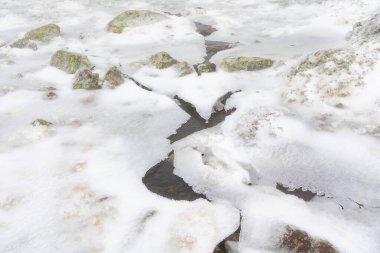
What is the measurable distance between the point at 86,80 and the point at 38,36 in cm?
261

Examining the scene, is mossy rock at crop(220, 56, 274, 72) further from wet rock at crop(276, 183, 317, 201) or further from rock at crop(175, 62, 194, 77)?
wet rock at crop(276, 183, 317, 201)

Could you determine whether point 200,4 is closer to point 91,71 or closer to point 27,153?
point 91,71

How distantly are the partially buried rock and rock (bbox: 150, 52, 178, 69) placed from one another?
8.18 feet

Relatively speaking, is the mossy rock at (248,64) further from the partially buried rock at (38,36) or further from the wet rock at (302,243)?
the partially buried rock at (38,36)

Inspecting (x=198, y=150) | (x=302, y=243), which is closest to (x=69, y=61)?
(x=198, y=150)

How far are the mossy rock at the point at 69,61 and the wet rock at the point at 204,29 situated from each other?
2.49 m

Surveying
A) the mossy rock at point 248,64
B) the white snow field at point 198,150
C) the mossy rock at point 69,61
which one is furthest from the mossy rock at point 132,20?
the mossy rock at point 248,64

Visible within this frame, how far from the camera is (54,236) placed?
10.0 feet

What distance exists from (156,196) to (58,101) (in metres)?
Answer: 2.37

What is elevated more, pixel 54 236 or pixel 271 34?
pixel 271 34

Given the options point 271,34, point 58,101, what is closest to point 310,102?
point 271,34

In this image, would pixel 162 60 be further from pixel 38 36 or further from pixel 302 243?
pixel 302 243

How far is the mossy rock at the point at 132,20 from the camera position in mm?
7562

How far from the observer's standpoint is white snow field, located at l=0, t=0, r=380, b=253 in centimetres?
309
